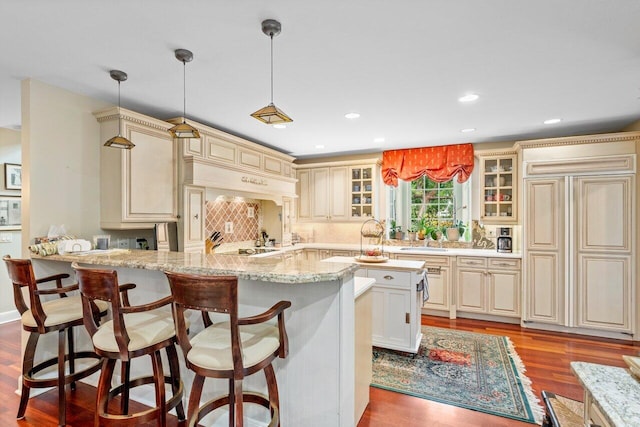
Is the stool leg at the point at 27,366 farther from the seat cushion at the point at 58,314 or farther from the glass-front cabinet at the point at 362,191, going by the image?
the glass-front cabinet at the point at 362,191

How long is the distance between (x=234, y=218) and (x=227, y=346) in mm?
3404

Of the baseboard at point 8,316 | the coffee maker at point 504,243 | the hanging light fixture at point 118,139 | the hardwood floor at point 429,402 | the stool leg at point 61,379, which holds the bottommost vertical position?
the hardwood floor at point 429,402

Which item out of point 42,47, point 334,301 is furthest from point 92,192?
point 334,301

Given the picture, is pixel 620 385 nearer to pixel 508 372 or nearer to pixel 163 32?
pixel 508 372

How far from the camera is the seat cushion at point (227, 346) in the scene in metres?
1.50

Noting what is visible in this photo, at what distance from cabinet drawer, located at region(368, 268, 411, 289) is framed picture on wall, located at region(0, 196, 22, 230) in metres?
4.64

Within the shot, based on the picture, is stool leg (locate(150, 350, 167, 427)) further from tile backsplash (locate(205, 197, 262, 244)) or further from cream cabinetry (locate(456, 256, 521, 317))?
cream cabinetry (locate(456, 256, 521, 317))

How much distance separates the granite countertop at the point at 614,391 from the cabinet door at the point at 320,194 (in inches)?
180

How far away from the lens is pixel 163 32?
76.8 inches

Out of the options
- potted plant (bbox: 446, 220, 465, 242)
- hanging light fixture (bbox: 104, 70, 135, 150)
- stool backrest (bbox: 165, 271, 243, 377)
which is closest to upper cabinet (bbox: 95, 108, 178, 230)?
hanging light fixture (bbox: 104, 70, 135, 150)

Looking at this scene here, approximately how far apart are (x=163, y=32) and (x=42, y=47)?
879 millimetres

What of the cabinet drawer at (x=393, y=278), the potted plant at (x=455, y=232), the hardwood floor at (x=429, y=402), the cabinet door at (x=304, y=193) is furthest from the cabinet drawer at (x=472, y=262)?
the cabinet door at (x=304, y=193)

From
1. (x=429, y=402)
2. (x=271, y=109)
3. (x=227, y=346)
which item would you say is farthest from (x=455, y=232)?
(x=227, y=346)

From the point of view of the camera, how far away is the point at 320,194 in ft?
18.5
